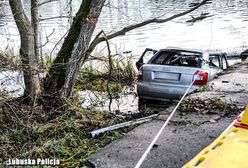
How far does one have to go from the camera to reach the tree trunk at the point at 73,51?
25.3 ft

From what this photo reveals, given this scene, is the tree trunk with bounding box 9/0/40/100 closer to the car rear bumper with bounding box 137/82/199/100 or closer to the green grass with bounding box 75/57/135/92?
the green grass with bounding box 75/57/135/92

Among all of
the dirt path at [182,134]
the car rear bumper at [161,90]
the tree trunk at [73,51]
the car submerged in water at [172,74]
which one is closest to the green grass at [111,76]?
the car rear bumper at [161,90]

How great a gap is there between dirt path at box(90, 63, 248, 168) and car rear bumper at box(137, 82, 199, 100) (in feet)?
2.38

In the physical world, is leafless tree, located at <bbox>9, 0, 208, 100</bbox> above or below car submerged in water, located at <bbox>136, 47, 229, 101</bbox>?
above

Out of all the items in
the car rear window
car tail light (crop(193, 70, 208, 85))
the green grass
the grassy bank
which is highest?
the car rear window

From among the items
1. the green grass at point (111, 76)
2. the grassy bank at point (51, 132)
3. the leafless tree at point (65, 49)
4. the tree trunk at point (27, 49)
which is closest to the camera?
the grassy bank at point (51, 132)

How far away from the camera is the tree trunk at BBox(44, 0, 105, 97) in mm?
7699

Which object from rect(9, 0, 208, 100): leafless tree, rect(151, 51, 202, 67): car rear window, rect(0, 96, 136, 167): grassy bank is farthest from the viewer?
rect(151, 51, 202, 67): car rear window

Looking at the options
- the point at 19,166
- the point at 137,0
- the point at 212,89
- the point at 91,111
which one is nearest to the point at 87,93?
the point at 91,111

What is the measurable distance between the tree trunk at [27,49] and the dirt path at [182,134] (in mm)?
2324

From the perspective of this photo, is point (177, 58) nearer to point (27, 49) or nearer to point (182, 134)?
point (27, 49)

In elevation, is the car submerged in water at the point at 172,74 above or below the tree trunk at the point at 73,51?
below

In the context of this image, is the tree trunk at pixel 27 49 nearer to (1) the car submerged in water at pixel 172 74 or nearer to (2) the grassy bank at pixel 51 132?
(2) the grassy bank at pixel 51 132

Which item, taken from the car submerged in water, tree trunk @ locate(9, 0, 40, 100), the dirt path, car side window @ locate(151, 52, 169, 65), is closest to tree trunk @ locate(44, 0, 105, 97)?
tree trunk @ locate(9, 0, 40, 100)
